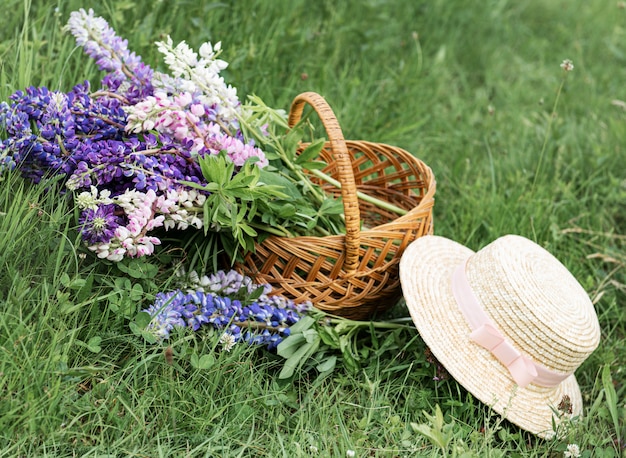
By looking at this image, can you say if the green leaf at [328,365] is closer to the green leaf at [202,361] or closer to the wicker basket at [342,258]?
the wicker basket at [342,258]

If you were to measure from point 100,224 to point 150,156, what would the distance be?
0.26 meters

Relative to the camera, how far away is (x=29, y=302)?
1.92 metres

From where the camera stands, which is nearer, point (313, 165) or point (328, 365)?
point (328, 365)

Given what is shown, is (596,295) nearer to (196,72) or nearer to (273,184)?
(273,184)

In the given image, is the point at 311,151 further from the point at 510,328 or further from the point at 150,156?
the point at 510,328

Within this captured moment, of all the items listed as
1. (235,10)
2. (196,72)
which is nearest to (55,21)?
(235,10)

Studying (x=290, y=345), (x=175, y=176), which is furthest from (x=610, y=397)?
(x=175, y=176)

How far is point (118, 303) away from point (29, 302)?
0.23 metres

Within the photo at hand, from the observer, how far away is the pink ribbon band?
7.02ft

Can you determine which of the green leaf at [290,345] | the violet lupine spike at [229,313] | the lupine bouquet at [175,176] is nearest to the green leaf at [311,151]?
the lupine bouquet at [175,176]

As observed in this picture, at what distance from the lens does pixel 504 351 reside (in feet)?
7.03

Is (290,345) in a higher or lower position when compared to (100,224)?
lower

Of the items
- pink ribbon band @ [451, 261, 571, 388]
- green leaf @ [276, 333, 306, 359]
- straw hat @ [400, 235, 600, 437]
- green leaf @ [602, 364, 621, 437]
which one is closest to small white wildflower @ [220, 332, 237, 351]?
green leaf @ [276, 333, 306, 359]

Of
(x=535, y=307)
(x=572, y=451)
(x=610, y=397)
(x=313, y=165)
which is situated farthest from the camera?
(x=313, y=165)
